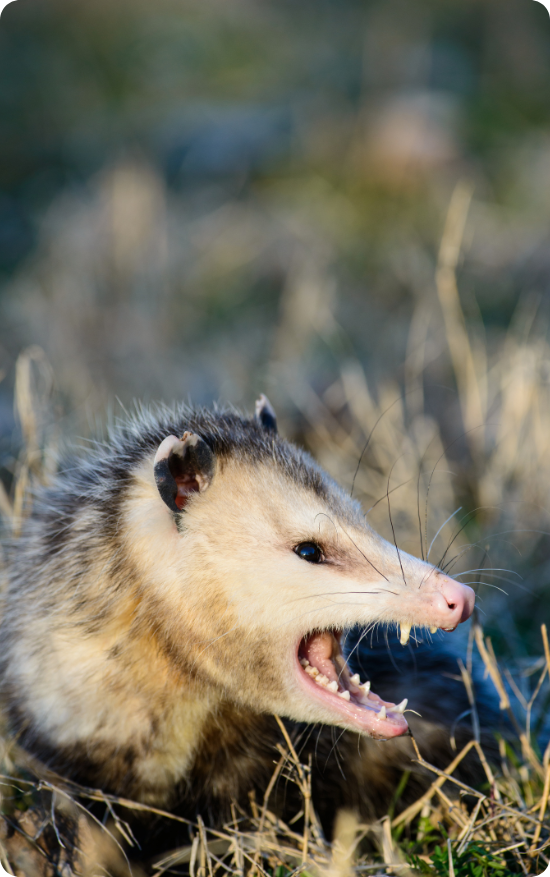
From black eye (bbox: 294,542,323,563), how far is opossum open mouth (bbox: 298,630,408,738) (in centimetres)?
20

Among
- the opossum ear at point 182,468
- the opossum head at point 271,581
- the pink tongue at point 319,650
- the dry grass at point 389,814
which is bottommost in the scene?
the dry grass at point 389,814

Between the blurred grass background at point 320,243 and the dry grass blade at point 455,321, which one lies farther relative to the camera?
the blurred grass background at point 320,243

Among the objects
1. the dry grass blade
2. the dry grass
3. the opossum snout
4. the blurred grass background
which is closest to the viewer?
the opossum snout

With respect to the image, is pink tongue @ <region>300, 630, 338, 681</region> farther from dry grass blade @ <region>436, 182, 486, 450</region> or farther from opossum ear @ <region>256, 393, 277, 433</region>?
dry grass blade @ <region>436, 182, 486, 450</region>

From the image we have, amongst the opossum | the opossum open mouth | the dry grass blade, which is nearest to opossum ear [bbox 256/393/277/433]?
the opossum

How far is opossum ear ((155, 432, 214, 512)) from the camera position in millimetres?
1607

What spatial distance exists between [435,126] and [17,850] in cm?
726

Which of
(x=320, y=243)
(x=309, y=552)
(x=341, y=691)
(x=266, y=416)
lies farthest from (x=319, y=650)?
(x=320, y=243)

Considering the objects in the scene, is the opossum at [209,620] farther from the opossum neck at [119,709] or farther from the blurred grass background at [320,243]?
the blurred grass background at [320,243]

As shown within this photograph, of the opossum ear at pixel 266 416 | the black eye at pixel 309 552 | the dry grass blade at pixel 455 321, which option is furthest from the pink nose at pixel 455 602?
the dry grass blade at pixel 455 321

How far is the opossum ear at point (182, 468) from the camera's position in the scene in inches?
63.3

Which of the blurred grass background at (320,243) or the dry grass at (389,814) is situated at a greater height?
the blurred grass background at (320,243)

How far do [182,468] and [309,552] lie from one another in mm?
337

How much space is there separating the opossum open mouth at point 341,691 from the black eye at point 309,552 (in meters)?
0.20
